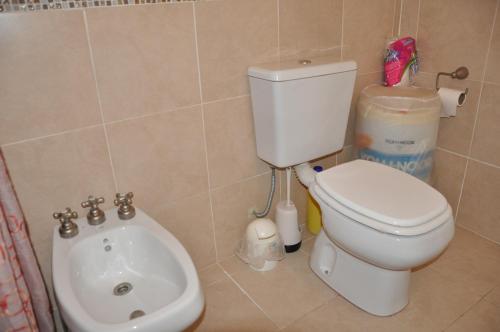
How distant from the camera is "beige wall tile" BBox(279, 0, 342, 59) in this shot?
57.8 inches

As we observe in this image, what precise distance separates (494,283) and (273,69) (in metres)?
1.17

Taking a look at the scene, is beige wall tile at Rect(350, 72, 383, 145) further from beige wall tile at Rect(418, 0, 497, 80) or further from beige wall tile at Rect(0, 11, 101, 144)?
beige wall tile at Rect(0, 11, 101, 144)

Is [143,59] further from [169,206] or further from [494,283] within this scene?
[494,283]

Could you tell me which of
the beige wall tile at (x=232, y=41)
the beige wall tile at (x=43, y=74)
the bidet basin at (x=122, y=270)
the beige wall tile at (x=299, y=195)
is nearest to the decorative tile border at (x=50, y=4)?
the beige wall tile at (x=43, y=74)

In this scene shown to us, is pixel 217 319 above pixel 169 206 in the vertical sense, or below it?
below

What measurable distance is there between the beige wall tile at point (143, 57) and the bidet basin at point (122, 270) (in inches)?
14.0

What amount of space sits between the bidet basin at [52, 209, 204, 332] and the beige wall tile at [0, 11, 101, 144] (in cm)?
32

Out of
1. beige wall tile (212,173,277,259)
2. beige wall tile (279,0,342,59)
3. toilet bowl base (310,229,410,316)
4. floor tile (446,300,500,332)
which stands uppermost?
beige wall tile (279,0,342,59)

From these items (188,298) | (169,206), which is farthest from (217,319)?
(188,298)

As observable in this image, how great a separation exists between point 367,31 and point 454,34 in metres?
0.35

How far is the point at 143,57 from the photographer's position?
3.96 feet

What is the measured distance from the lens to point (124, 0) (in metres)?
1.13

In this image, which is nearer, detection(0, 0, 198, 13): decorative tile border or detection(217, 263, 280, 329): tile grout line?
detection(0, 0, 198, 13): decorative tile border

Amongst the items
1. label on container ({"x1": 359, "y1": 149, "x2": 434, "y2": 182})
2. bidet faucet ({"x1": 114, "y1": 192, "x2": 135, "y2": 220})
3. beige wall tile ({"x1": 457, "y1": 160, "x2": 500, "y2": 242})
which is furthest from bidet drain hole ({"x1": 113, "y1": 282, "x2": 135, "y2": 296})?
beige wall tile ({"x1": 457, "y1": 160, "x2": 500, "y2": 242})
